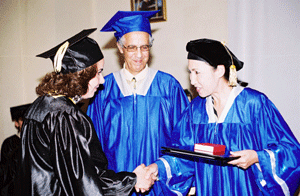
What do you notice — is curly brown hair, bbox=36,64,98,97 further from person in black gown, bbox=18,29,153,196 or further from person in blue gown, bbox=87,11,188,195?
person in blue gown, bbox=87,11,188,195

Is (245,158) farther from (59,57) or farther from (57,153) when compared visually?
(59,57)

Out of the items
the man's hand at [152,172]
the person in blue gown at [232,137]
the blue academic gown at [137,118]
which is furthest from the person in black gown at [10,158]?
the person in blue gown at [232,137]

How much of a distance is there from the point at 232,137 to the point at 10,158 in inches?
118

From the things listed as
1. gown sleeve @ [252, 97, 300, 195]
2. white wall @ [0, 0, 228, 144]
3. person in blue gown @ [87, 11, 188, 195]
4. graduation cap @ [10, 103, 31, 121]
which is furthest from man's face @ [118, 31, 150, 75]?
graduation cap @ [10, 103, 31, 121]

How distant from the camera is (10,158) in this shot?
149 inches

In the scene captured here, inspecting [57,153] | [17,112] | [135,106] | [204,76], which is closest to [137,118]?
[135,106]

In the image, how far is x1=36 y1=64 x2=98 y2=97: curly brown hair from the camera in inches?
75.2

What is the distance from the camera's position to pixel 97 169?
1.95m

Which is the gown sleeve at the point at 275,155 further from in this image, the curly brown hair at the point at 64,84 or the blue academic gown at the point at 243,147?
the curly brown hair at the point at 64,84

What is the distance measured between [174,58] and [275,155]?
244 cm

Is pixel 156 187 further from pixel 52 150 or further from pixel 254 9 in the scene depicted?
pixel 254 9

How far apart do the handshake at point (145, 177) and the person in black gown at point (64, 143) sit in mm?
263

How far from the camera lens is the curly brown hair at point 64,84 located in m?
1.91

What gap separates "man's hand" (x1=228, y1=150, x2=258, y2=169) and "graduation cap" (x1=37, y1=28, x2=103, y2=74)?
3.95ft
